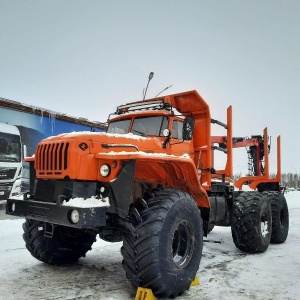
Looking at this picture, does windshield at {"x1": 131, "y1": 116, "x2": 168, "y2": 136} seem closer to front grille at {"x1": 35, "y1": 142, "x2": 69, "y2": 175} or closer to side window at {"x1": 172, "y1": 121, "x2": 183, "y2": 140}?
side window at {"x1": 172, "y1": 121, "x2": 183, "y2": 140}

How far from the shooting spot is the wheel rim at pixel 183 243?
4570 mm

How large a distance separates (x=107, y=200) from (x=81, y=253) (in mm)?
2187

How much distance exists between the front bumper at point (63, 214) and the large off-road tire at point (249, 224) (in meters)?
3.77

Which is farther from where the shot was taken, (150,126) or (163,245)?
(150,126)

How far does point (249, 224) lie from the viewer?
6824 millimetres

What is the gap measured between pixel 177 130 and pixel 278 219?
4.12 metres

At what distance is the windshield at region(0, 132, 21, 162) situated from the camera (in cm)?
1109

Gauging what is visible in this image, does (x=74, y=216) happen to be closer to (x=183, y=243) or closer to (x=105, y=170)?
(x=105, y=170)

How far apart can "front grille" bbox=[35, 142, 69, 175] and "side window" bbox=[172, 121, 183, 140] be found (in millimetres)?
2023

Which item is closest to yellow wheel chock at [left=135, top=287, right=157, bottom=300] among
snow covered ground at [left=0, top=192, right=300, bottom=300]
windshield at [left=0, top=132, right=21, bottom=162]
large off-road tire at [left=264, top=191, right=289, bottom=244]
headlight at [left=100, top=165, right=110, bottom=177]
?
snow covered ground at [left=0, top=192, right=300, bottom=300]

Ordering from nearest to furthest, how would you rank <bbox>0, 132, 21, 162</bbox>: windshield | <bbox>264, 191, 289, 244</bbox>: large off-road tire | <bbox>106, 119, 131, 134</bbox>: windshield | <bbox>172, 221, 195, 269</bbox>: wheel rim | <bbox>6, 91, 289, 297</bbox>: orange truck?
<bbox>6, 91, 289, 297</bbox>: orange truck → <bbox>172, 221, 195, 269</bbox>: wheel rim → <bbox>106, 119, 131, 134</bbox>: windshield → <bbox>264, 191, 289, 244</bbox>: large off-road tire → <bbox>0, 132, 21, 162</bbox>: windshield

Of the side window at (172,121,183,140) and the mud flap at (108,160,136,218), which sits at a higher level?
the side window at (172,121,183,140)

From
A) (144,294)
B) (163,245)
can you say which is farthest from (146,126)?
(144,294)

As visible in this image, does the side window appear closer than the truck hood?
No
